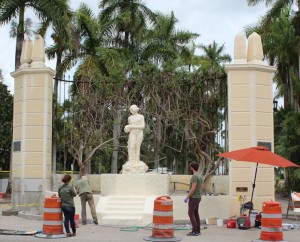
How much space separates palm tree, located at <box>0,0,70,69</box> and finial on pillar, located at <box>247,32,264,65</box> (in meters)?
9.18

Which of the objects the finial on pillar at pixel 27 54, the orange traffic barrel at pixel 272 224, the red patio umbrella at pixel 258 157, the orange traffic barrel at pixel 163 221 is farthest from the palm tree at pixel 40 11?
the orange traffic barrel at pixel 272 224

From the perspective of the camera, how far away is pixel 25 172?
639 inches

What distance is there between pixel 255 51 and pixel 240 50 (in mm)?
500

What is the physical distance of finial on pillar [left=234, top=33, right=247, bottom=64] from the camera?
15.3 m

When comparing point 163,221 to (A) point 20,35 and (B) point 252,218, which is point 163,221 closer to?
(B) point 252,218

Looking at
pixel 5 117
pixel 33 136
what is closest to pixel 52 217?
pixel 33 136

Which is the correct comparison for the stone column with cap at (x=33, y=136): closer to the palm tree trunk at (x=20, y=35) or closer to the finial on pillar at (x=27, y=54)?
the finial on pillar at (x=27, y=54)

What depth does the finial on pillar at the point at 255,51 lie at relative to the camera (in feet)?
50.4

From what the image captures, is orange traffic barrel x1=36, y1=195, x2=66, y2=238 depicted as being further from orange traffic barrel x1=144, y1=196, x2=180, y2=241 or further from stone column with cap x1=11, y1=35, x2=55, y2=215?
stone column with cap x1=11, y1=35, x2=55, y2=215

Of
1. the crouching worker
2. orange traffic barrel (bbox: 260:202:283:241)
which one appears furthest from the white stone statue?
orange traffic barrel (bbox: 260:202:283:241)

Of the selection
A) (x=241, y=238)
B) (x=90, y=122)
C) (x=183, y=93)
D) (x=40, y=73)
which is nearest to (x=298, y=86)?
(x=183, y=93)

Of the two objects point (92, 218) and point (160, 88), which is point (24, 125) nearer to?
point (92, 218)

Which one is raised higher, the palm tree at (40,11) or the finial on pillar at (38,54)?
the palm tree at (40,11)

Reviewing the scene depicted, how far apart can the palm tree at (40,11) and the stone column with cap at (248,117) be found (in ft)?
30.3
